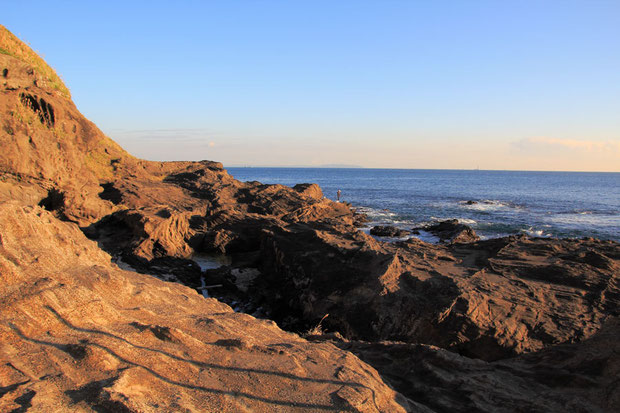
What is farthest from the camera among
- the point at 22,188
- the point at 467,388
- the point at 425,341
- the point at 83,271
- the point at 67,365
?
the point at 22,188

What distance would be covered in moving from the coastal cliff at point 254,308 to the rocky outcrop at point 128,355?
19 mm

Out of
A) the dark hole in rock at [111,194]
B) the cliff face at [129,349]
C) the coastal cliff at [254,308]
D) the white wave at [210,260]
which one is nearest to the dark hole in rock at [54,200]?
the coastal cliff at [254,308]

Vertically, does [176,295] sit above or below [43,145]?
below

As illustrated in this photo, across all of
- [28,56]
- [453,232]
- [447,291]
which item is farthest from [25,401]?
[453,232]

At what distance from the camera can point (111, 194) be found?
16969 mm

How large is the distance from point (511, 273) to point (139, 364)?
964cm

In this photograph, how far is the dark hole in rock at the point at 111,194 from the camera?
54.2ft

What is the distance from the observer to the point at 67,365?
11.1 feet

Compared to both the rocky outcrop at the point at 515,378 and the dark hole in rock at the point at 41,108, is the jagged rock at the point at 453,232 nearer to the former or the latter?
the rocky outcrop at the point at 515,378

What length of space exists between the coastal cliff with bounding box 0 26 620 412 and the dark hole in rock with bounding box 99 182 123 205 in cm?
8

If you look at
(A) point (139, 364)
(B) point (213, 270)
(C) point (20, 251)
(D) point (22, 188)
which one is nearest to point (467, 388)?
(A) point (139, 364)

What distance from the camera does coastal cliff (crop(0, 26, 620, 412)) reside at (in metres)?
3.55

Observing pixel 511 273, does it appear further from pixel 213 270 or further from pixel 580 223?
pixel 580 223

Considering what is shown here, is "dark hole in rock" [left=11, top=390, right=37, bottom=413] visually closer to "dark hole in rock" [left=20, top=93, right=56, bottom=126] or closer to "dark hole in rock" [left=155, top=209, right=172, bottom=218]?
"dark hole in rock" [left=155, top=209, right=172, bottom=218]
